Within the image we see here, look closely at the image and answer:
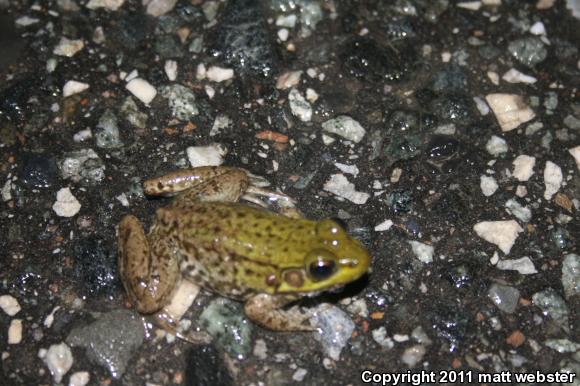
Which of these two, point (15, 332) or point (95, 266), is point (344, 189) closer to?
point (95, 266)

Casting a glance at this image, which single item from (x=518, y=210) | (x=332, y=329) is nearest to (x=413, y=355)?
(x=332, y=329)

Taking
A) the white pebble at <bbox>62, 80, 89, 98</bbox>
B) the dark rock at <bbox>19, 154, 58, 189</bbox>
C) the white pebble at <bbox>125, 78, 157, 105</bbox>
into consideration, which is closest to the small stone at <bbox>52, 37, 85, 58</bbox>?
the white pebble at <bbox>62, 80, 89, 98</bbox>

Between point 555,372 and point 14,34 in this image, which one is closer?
point 555,372

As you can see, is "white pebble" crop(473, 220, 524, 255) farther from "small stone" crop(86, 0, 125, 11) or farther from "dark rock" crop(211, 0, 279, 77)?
"small stone" crop(86, 0, 125, 11)

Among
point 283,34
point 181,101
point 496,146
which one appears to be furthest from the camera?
point 283,34

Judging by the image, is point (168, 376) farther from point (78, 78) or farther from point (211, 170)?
point (78, 78)

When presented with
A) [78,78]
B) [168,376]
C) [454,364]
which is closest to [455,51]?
[454,364]
